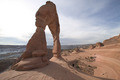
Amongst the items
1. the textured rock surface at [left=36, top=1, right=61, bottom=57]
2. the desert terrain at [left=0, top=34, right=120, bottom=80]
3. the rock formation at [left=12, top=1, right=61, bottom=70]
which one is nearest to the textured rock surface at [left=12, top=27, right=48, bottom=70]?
the rock formation at [left=12, top=1, right=61, bottom=70]

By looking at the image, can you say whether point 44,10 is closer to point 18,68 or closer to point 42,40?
point 42,40

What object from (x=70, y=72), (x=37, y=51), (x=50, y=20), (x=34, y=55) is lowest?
(x=70, y=72)

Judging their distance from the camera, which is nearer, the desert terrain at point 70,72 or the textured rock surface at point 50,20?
the desert terrain at point 70,72

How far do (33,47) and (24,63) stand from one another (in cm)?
119

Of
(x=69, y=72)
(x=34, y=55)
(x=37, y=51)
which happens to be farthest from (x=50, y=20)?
(x=69, y=72)

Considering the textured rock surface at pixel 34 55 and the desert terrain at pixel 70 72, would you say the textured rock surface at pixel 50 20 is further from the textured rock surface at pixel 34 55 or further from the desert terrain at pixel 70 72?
the desert terrain at pixel 70 72

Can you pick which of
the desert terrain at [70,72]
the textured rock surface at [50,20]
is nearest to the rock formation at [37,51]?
the textured rock surface at [50,20]

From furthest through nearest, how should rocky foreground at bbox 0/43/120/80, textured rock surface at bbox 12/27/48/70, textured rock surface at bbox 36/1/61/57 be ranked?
textured rock surface at bbox 36/1/61/57 → textured rock surface at bbox 12/27/48/70 → rocky foreground at bbox 0/43/120/80

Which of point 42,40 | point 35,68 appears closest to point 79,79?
point 35,68

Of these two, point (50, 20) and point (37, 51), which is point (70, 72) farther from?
point (50, 20)

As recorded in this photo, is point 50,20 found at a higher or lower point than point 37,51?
higher

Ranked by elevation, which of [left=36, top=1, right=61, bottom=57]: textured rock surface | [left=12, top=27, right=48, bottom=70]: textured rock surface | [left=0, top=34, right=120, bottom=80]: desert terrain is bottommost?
[left=0, top=34, right=120, bottom=80]: desert terrain

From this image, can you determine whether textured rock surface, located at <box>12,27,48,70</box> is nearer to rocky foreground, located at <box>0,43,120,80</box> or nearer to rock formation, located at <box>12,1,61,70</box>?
rock formation, located at <box>12,1,61,70</box>

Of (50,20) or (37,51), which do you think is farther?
(50,20)
